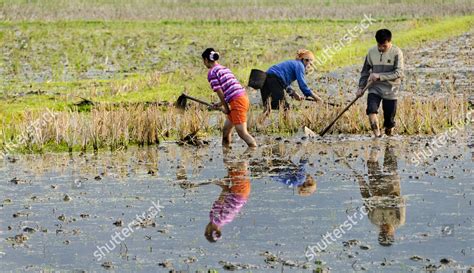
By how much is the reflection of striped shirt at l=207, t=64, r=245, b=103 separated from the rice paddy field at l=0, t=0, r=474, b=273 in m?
0.94

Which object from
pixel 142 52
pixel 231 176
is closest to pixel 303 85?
pixel 231 176

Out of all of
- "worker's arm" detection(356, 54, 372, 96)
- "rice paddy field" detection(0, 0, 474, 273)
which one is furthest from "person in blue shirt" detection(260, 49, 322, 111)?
"worker's arm" detection(356, 54, 372, 96)

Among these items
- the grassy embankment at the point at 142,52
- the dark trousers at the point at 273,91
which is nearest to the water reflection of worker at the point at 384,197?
the dark trousers at the point at 273,91

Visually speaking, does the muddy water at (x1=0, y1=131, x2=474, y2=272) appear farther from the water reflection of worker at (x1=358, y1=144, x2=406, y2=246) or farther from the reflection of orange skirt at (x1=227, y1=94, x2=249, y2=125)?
the reflection of orange skirt at (x1=227, y1=94, x2=249, y2=125)

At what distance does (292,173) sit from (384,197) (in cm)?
214

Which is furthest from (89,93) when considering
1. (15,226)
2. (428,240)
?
(428,240)

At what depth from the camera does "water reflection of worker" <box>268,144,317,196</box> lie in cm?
1163

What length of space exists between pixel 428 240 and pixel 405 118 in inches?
327

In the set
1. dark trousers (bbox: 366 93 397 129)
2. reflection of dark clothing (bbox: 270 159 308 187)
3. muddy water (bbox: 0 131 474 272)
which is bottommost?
muddy water (bbox: 0 131 474 272)

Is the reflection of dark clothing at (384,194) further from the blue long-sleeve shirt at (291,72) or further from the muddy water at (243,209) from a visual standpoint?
the blue long-sleeve shirt at (291,72)

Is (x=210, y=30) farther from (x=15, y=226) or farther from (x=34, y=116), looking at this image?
(x=15, y=226)

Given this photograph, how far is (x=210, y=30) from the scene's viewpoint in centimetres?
4384

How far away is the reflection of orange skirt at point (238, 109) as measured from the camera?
14750mm

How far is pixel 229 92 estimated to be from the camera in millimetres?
14680
